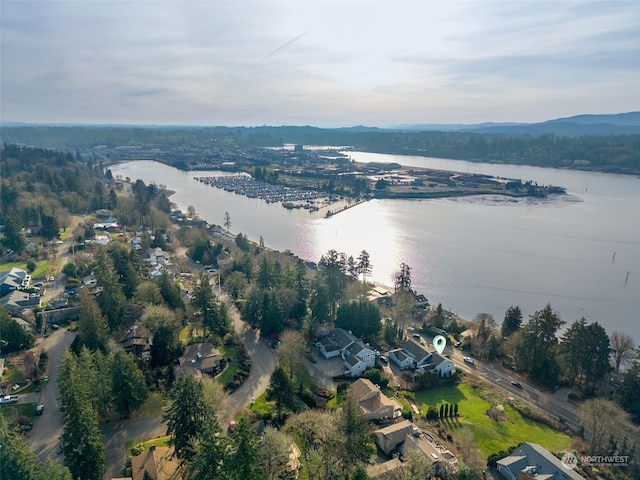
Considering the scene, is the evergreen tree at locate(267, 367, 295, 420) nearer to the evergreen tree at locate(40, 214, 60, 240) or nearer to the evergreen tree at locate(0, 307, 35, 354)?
the evergreen tree at locate(0, 307, 35, 354)

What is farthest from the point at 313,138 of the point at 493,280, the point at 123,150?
the point at 493,280

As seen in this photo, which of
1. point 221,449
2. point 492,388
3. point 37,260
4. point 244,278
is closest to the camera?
point 221,449

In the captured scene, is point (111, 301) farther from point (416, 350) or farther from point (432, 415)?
point (432, 415)

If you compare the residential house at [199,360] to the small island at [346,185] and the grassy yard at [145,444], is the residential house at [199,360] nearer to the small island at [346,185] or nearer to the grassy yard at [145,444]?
the grassy yard at [145,444]

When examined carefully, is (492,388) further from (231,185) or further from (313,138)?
(313,138)

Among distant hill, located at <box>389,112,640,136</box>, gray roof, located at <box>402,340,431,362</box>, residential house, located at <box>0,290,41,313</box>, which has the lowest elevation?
gray roof, located at <box>402,340,431,362</box>

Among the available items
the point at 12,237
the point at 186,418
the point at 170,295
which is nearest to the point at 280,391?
the point at 186,418

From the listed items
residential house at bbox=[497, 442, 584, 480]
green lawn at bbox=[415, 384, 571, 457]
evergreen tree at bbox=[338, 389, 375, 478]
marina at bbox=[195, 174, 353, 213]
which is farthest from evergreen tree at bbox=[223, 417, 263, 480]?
marina at bbox=[195, 174, 353, 213]
